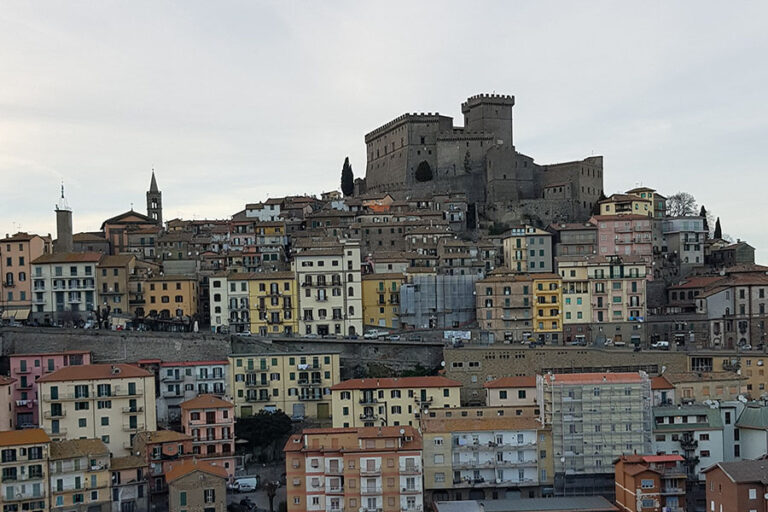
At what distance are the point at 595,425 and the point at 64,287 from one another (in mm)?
37851

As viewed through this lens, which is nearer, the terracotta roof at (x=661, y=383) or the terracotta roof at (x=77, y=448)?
the terracotta roof at (x=77, y=448)

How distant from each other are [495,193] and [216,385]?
44.6 meters

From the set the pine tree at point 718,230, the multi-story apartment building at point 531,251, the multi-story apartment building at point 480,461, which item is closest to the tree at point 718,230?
the pine tree at point 718,230

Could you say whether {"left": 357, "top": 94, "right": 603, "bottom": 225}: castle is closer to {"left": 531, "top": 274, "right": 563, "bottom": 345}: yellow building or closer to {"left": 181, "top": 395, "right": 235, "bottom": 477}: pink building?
{"left": 531, "top": 274, "right": 563, "bottom": 345}: yellow building

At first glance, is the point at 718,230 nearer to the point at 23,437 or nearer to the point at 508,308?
the point at 508,308

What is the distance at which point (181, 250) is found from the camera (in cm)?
7919

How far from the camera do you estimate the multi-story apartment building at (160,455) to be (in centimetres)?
4834

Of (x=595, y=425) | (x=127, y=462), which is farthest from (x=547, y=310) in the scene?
(x=127, y=462)

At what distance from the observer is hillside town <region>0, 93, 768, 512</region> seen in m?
47.3

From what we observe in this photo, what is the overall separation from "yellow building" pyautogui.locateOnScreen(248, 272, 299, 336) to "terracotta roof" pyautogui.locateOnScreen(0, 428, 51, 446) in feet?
73.5

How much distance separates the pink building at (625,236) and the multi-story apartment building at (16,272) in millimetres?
42350

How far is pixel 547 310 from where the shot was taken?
220ft

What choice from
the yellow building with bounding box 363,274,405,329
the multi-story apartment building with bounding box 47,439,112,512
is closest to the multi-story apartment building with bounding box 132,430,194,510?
the multi-story apartment building with bounding box 47,439,112,512

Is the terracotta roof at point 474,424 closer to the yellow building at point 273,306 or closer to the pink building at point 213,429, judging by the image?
the pink building at point 213,429
